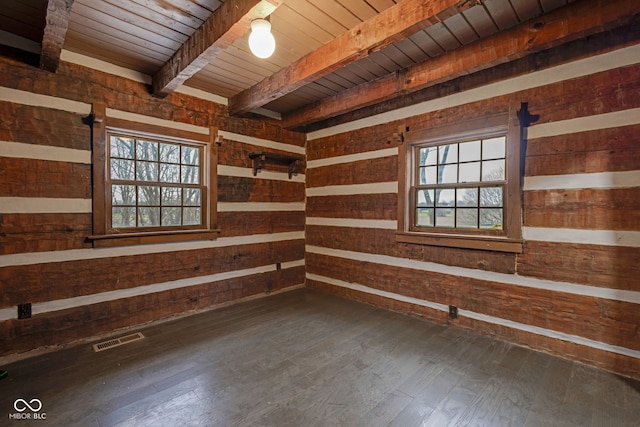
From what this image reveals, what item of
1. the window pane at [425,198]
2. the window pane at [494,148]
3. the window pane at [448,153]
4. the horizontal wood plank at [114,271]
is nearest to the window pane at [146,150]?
the horizontal wood plank at [114,271]

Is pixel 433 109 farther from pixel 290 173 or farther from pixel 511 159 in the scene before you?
pixel 290 173

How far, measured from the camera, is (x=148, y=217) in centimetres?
319

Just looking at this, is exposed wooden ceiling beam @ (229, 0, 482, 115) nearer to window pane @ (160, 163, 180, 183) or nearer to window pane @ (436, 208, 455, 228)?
window pane @ (160, 163, 180, 183)

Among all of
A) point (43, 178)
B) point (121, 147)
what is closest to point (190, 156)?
point (121, 147)

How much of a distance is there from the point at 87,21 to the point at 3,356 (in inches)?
108

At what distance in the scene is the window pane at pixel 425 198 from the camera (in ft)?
10.9

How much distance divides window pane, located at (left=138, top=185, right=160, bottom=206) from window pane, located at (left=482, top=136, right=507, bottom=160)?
3.51 m

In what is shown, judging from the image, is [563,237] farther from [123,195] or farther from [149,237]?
[123,195]

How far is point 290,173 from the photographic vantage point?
174 inches

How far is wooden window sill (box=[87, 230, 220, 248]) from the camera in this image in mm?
2781

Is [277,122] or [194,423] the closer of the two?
[194,423]

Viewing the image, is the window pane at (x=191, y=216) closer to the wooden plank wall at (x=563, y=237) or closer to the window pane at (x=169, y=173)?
the window pane at (x=169, y=173)

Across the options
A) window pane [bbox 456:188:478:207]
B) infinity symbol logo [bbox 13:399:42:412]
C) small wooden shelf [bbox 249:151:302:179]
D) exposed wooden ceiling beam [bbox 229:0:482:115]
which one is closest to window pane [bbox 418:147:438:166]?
window pane [bbox 456:188:478:207]

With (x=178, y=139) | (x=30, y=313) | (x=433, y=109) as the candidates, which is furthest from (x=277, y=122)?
(x=30, y=313)
